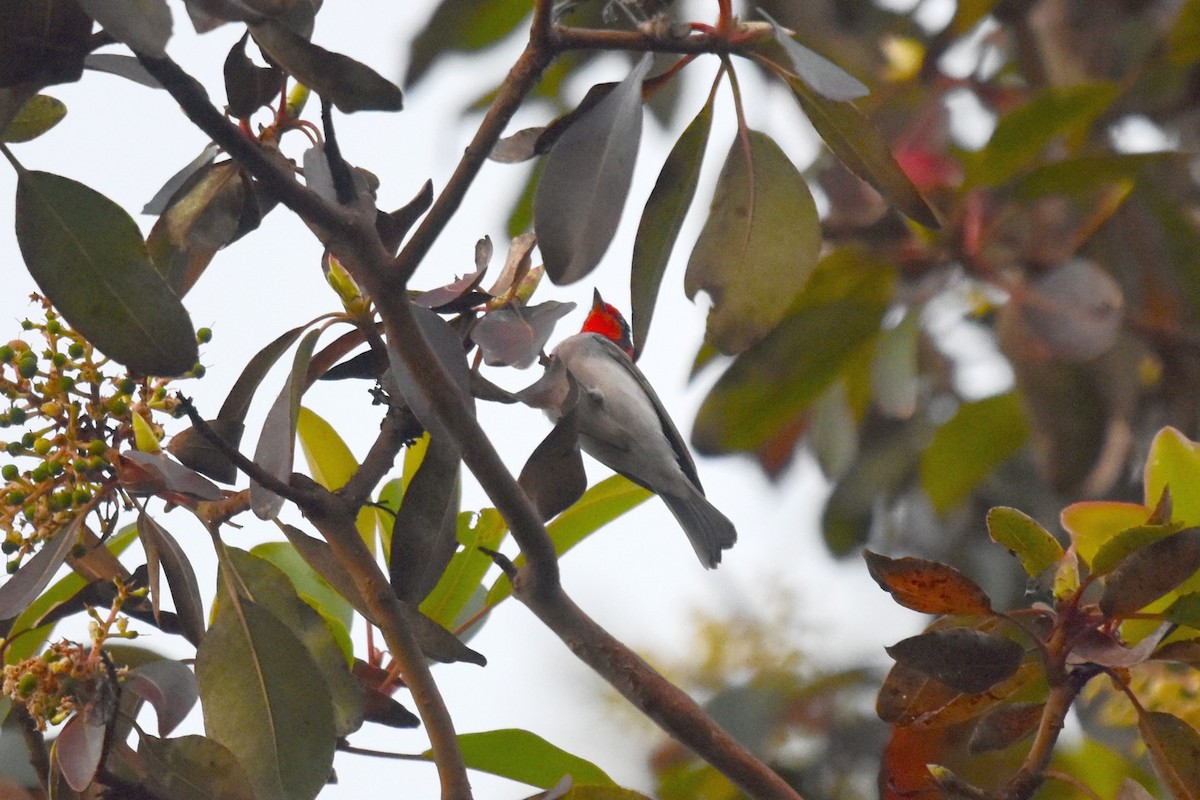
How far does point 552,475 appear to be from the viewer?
1302 mm

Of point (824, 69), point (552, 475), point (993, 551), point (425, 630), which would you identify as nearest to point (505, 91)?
point (824, 69)

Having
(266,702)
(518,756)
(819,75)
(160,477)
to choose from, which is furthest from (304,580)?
(819,75)

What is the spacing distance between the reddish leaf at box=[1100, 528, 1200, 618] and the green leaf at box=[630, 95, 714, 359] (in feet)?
1.87

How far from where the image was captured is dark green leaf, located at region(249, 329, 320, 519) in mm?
1250

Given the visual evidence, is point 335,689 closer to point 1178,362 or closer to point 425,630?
point 425,630

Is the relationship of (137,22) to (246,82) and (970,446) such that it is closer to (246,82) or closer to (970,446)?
(246,82)

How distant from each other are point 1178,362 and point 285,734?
2.83 metres

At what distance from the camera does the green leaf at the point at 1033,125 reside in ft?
8.96

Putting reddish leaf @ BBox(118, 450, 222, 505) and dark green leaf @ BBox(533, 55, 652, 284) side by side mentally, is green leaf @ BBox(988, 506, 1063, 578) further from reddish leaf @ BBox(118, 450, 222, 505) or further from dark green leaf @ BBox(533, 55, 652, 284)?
reddish leaf @ BBox(118, 450, 222, 505)

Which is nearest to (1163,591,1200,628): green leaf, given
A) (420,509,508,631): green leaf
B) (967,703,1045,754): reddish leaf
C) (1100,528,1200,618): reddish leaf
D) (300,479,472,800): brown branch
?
(1100,528,1200,618): reddish leaf

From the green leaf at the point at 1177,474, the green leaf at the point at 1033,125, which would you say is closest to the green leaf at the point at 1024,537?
the green leaf at the point at 1177,474

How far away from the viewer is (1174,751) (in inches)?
53.4

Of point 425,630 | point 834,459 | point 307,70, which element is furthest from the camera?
point 834,459

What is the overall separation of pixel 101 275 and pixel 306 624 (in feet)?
1.79
